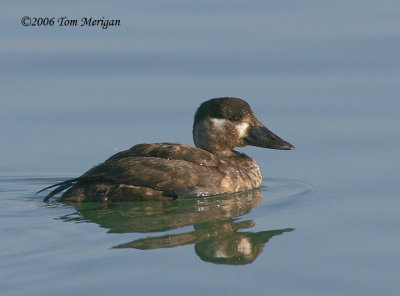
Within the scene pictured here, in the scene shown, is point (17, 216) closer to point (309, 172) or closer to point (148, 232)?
point (148, 232)

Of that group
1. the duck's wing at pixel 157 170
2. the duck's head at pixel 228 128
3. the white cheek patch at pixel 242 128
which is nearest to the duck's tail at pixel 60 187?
the duck's wing at pixel 157 170

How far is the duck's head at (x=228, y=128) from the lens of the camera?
10.8m

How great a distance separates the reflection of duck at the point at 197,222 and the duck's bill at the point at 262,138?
89cm

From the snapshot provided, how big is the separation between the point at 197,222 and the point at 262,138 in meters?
2.22

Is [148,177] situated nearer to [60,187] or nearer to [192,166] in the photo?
[192,166]

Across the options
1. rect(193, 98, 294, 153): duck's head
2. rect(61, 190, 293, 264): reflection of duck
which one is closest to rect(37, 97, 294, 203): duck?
rect(193, 98, 294, 153): duck's head

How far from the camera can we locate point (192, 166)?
391 inches

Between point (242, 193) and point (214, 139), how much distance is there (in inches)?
34.2

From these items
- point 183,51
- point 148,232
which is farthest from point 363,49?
point 148,232

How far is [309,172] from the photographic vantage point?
10.6 meters

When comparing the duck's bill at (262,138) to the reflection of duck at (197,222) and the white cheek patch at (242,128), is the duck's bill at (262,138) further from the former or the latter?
the reflection of duck at (197,222)

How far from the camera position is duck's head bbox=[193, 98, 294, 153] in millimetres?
10781

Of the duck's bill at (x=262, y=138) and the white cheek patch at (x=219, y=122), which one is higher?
the white cheek patch at (x=219, y=122)

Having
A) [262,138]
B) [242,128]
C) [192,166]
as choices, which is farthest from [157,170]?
[262,138]
